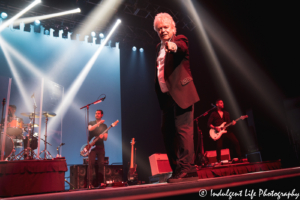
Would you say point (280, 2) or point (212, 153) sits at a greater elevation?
point (280, 2)

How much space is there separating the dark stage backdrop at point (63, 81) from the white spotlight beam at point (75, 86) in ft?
0.10

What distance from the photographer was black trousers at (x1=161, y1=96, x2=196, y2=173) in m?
1.79

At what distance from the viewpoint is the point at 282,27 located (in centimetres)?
496

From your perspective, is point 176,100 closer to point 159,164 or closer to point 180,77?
point 180,77

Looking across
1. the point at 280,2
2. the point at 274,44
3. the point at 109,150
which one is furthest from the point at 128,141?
the point at 280,2

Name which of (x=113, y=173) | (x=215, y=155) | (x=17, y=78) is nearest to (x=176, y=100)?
(x=113, y=173)

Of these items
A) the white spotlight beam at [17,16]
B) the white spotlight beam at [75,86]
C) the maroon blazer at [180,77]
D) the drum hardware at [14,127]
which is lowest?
the maroon blazer at [180,77]

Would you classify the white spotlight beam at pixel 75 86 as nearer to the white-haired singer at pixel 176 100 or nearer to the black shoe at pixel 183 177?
the white-haired singer at pixel 176 100

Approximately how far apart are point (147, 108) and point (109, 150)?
1.96 metres

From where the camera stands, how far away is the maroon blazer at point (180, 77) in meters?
1.84

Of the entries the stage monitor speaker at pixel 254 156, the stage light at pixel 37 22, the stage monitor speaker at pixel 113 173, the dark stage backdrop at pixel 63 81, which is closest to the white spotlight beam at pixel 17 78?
the dark stage backdrop at pixel 63 81

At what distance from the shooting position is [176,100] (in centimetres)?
183

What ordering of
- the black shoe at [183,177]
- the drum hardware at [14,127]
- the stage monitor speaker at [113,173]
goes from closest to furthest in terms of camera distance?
the black shoe at [183,177] → the drum hardware at [14,127] → the stage monitor speaker at [113,173]

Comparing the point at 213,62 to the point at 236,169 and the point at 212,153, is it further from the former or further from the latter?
the point at 236,169
